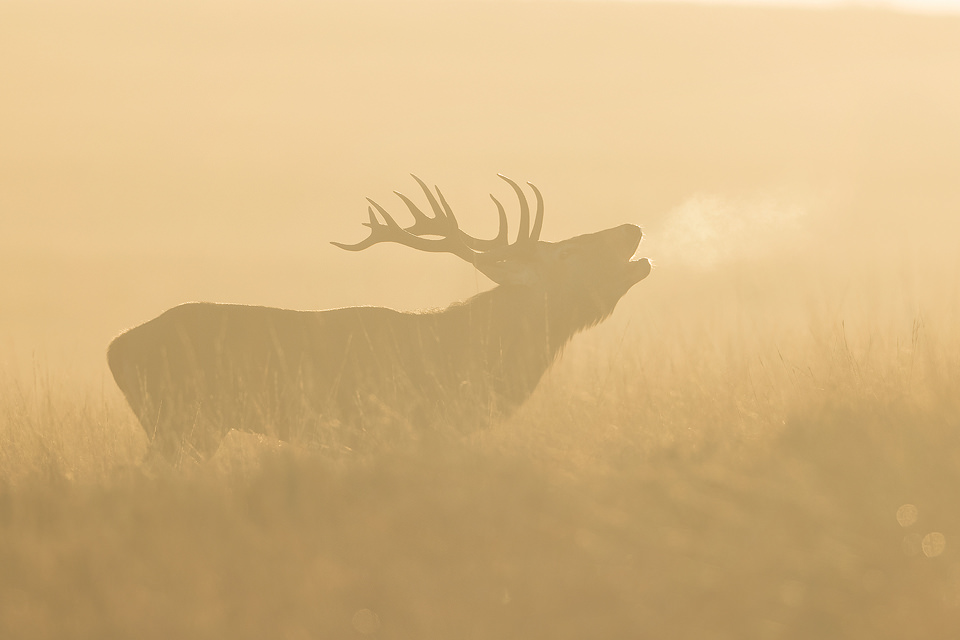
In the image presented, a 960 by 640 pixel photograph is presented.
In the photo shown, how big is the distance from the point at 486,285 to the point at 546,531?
11.5m

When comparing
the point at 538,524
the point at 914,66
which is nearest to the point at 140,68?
the point at 914,66

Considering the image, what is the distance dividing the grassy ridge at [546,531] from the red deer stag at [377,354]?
48cm

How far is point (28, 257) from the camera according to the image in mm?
24984

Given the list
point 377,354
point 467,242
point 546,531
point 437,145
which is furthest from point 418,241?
point 437,145

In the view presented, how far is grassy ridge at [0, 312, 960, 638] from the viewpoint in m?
4.08

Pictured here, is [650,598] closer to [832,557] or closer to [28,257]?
[832,557]

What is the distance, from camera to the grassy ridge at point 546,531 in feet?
13.4

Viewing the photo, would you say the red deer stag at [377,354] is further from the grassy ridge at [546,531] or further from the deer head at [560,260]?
the grassy ridge at [546,531]

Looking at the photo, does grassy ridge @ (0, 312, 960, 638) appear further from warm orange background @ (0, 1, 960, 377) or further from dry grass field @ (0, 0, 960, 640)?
warm orange background @ (0, 1, 960, 377)

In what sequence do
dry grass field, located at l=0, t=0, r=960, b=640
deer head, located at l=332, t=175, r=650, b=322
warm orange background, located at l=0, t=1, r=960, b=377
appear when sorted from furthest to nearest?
1. warm orange background, located at l=0, t=1, r=960, b=377
2. deer head, located at l=332, t=175, r=650, b=322
3. dry grass field, located at l=0, t=0, r=960, b=640

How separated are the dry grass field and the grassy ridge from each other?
0.06ft

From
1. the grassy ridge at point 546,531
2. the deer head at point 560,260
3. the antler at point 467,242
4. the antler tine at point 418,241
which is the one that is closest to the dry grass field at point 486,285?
the grassy ridge at point 546,531

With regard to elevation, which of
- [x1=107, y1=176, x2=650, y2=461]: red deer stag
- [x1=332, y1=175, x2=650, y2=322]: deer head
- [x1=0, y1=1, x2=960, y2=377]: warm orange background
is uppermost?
[x1=0, y1=1, x2=960, y2=377]: warm orange background

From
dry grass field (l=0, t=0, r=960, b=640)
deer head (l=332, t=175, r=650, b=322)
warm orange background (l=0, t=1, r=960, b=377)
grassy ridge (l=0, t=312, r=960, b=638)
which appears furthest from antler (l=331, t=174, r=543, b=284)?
warm orange background (l=0, t=1, r=960, b=377)
